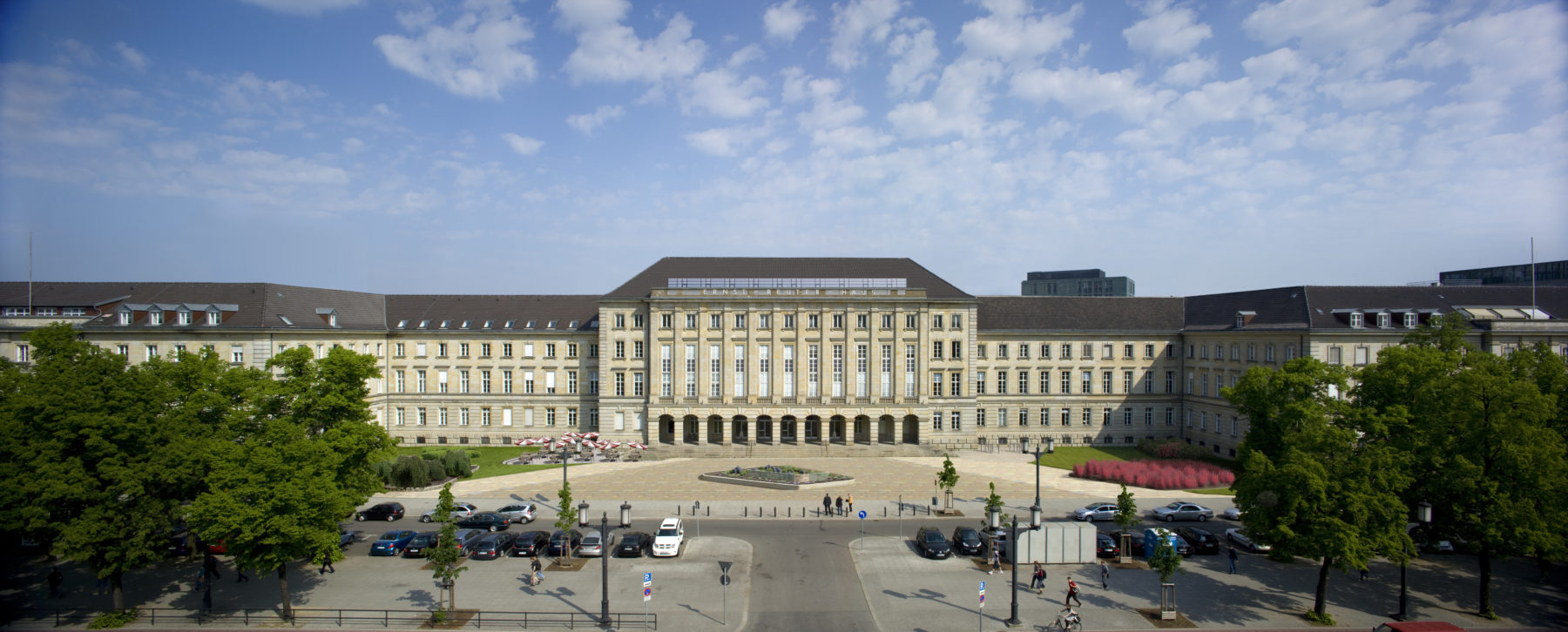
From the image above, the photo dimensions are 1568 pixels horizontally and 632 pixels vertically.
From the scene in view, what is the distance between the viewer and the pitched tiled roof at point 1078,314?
80.0m

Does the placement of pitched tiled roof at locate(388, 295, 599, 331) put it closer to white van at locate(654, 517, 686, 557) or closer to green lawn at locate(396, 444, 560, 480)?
green lawn at locate(396, 444, 560, 480)

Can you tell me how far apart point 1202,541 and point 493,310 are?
67744mm

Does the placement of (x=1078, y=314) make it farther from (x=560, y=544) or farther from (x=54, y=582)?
(x=54, y=582)

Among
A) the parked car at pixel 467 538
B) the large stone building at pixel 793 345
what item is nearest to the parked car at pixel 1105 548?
the large stone building at pixel 793 345

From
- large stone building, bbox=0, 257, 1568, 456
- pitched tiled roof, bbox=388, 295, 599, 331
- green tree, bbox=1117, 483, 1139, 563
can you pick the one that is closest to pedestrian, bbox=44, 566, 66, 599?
large stone building, bbox=0, 257, 1568, 456

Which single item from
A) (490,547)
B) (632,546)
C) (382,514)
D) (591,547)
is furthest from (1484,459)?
(382,514)

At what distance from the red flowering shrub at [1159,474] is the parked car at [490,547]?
43195mm

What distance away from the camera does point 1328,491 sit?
3100 centimetres

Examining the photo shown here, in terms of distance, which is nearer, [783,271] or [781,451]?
[781,451]

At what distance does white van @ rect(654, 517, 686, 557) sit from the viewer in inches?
1588

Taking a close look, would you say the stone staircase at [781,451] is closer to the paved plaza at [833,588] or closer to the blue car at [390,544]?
the paved plaza at [833,588]

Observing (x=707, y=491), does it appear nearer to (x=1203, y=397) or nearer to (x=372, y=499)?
(x=372, y=499)

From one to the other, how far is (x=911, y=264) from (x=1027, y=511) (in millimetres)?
35350

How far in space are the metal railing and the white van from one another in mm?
7888
